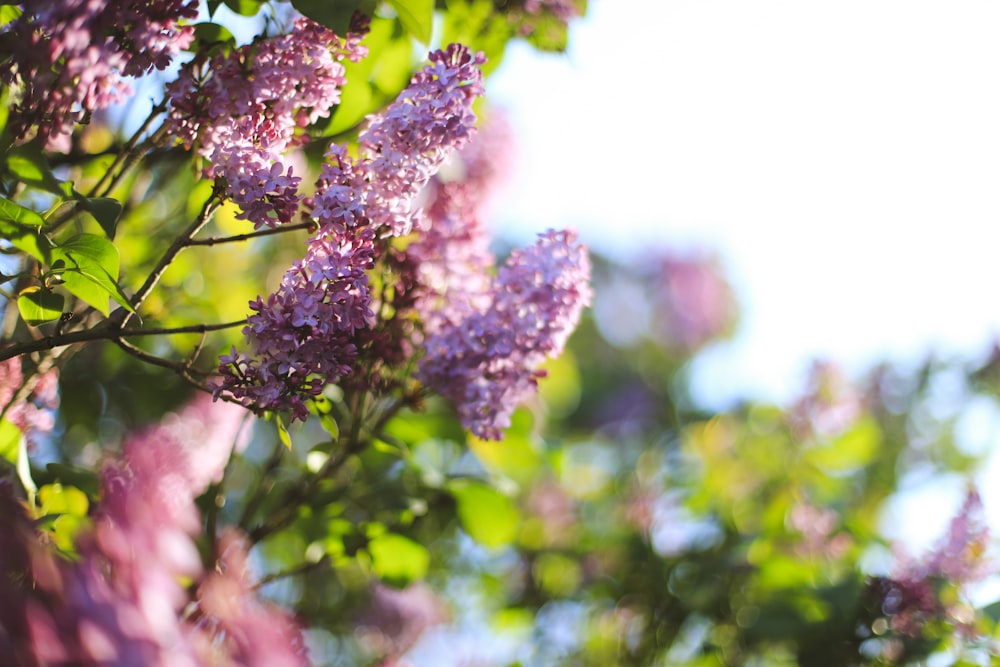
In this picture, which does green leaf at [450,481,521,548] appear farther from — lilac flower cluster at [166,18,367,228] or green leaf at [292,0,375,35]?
green leaf at [292,0,375,35]

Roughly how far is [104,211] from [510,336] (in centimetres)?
57

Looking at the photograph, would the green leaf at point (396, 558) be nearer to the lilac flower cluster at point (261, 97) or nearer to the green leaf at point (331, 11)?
the lilac flower cluster at point (261, 97)

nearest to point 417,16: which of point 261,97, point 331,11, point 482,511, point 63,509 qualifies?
point 331,11

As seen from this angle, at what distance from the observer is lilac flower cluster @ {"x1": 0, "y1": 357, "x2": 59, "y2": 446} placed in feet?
4.07

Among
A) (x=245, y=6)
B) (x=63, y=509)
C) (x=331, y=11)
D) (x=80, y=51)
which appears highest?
(x=245, y=6)

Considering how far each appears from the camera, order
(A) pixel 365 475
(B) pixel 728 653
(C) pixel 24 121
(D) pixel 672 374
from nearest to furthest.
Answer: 1. (C) pixel 24 121
2. (A) pixel 365 475
3. (B) pixel 728 653
4. (D) pixel 672 374

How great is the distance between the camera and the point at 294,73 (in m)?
1.11

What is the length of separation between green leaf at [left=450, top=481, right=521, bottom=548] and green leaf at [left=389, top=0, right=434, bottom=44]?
3.03 ft

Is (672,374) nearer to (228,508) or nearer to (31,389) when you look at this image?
(228,508)

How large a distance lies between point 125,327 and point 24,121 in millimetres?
272

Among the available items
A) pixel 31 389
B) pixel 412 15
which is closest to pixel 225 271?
pixel 31 389

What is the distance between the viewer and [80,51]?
91 cm

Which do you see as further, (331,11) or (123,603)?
(331,11)

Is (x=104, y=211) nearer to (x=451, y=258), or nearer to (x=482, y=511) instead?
(x=451, y=258)
